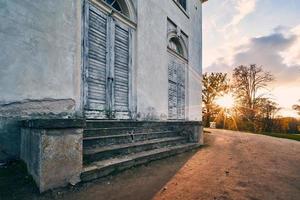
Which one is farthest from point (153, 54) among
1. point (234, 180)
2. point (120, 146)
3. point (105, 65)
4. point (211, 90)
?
point (211, 90)

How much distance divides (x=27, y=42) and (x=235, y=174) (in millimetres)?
4344

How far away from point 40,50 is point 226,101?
23876 mm

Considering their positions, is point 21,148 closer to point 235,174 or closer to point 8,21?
point 8,21

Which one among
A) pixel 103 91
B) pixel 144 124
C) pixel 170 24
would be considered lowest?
pixel 144 124

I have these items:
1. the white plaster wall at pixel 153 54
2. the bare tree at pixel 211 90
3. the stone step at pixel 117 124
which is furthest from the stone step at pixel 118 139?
the bare tree at pixel 211 90

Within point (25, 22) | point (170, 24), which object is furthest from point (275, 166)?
point (170, 24)

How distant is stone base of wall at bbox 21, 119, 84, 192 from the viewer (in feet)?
8.11

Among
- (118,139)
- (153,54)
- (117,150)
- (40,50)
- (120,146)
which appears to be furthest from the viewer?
(153,54)

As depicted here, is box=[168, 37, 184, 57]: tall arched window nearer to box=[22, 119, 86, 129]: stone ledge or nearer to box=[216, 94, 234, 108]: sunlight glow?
box=[22, 119, 86, 129]: stone ledge

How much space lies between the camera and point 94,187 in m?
2.78

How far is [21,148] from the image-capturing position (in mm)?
3152

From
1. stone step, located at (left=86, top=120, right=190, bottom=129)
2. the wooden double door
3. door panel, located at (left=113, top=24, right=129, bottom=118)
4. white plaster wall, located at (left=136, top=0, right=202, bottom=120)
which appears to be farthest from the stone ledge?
white plaster wall, located at (left=136, top=0, right=202, bottom=120)

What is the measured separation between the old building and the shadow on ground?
4.9 inches

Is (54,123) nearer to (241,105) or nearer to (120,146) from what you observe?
(120,146)
